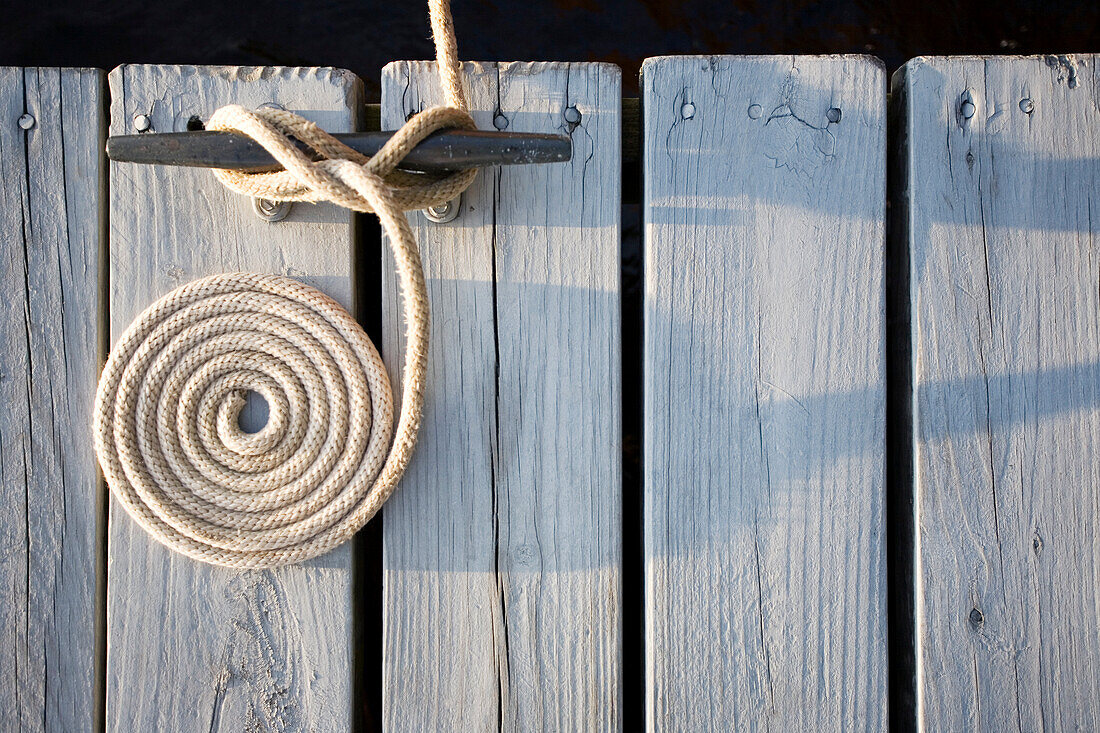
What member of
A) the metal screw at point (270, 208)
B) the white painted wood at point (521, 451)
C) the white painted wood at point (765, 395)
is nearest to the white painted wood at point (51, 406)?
the metal screw at point (270, 208)

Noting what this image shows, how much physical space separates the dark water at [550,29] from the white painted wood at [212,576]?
2.28 ft

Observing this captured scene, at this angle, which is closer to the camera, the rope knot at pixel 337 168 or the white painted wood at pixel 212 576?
the rope knot at pixel 337 168

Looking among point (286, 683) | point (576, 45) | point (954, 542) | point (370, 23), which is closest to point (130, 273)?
point (286, 683)

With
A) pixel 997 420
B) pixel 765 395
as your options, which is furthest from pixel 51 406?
pixel 997 420

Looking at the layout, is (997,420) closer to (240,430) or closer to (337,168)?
(337,168)

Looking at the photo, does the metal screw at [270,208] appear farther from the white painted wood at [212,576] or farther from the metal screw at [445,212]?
the metal screw at [445,212]

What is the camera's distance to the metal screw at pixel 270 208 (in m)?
1.16

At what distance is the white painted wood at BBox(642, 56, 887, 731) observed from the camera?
118cm

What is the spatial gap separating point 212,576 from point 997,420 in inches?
48.8

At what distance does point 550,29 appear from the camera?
1.81 m

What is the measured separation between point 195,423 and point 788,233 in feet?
3.08

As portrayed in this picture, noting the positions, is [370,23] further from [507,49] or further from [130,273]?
[130,273]

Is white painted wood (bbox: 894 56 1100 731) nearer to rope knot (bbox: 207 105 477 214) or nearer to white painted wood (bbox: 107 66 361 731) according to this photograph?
rope knot (bbox: 207 105 477 214)

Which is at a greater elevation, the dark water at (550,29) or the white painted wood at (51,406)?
the dark water at (550,29)
